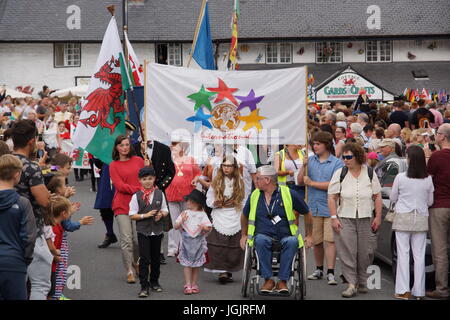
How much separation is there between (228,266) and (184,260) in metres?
0.81

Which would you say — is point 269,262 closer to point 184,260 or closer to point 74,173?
point 184,260

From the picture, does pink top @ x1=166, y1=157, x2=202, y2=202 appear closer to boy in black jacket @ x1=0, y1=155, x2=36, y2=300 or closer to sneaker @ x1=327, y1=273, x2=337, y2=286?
sneaker @ x1=327, y1=273, x2=337, y2=286

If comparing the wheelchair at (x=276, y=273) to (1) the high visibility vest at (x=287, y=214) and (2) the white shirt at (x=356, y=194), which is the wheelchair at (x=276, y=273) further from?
(2) the white shirt at (x=356, y=194)

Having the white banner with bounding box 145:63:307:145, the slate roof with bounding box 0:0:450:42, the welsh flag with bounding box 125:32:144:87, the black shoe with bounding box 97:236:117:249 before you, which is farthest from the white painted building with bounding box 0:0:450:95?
the white banner with bounding box 145:63:307:145

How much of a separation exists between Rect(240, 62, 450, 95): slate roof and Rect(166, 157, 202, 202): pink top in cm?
3606

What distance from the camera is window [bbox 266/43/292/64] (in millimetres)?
52844

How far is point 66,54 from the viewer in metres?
53.9

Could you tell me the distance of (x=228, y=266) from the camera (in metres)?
11.3

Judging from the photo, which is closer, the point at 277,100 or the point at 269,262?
the point at 269,262

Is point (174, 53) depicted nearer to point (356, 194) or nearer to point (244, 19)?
point (244, 19)

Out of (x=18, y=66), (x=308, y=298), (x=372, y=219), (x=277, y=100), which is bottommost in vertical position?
(x=308, y=298)

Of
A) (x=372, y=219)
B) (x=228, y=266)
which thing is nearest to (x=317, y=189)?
(x=372, y=219)

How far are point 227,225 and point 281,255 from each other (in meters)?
1.49

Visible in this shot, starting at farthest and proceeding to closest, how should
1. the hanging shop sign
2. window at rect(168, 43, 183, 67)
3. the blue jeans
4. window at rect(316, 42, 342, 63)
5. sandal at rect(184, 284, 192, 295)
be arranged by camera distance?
window at rect(168, 43, 183, 67) → window at rect(316, 42, 342, 63) → the hanging shop sign → sandal at rect(184, 284, 192, 295) → the blue jeans
